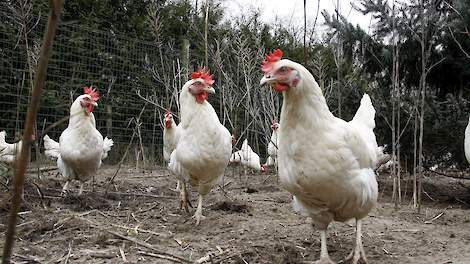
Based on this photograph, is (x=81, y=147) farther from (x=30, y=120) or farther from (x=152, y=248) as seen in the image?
(x=30, y=120)

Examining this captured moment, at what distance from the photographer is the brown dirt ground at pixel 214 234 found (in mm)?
3322

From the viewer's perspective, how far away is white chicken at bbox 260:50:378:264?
2.90 meters

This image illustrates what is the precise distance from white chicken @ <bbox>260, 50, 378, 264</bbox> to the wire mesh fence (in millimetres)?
5228

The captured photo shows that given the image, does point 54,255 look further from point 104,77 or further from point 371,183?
point 104,77

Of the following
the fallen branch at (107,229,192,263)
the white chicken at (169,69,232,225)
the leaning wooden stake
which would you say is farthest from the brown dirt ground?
the leaning wooden stake

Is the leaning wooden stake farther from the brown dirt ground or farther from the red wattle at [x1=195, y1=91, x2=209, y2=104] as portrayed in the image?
the red wattle at [x1=195, y1=91, x2=209, y2=104]

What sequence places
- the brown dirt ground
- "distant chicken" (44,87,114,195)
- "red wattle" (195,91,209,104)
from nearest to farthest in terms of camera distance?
1. the brown dirt ground
2. "red wattle" (195,91,209,104)
3. "distant chicken" (44,87,114,195)

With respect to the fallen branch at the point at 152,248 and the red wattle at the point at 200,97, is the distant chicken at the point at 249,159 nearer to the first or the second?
the red wattle at the point at 200,97

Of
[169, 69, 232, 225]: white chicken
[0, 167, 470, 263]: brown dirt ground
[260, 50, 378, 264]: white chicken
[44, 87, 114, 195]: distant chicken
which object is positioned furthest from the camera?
[44, 87, 114, 195]: distant chicken

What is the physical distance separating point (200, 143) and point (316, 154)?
1.94 m

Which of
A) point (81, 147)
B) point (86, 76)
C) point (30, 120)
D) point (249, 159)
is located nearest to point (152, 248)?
point (30, 120)

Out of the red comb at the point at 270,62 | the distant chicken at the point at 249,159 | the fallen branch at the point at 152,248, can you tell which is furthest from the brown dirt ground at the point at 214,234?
the distant chicken at the point at 249,159

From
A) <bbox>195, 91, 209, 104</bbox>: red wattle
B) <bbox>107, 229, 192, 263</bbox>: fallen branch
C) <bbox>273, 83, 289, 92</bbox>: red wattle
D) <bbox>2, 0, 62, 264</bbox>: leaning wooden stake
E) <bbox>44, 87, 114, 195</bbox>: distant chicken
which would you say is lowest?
<bbox>107, 229, 192, 263</bbox>: fallen branch

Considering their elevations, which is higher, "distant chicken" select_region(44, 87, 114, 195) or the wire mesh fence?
the wire mesh fence
